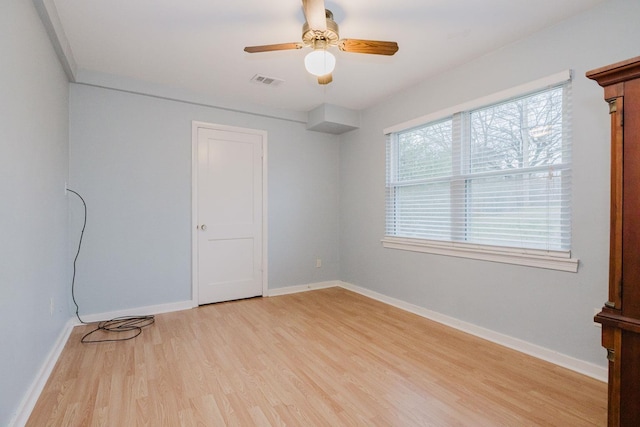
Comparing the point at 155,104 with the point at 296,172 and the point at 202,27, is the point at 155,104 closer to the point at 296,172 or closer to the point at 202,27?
the point at 202,27

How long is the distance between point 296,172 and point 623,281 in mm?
3611

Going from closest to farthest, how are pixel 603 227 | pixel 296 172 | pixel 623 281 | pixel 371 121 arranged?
pixel 623 281 → pixel 603 227 → pixel 371 121 → pixel 296 172

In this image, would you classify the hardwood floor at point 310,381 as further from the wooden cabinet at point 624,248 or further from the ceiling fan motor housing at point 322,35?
the ceiling fan motor housing at point 322,35

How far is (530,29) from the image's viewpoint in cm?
241

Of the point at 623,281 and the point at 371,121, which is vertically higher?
the point at 371,121

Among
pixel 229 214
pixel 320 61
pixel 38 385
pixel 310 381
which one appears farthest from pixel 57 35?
pixel 310 381

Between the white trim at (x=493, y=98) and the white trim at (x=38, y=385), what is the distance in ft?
12.5

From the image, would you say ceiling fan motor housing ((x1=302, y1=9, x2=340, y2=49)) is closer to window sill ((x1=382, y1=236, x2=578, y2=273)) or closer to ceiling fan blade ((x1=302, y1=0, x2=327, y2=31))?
ceiling fan blade ((x1=302, y1=0, x2=327, y2=31))

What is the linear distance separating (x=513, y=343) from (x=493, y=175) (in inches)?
56.3

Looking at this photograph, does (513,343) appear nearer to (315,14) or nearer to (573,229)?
(573,229)

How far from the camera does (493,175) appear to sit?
2.77 meters

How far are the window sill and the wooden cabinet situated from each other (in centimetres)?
93

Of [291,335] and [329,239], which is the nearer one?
[291,335]

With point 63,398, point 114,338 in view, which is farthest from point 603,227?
point 114,338
